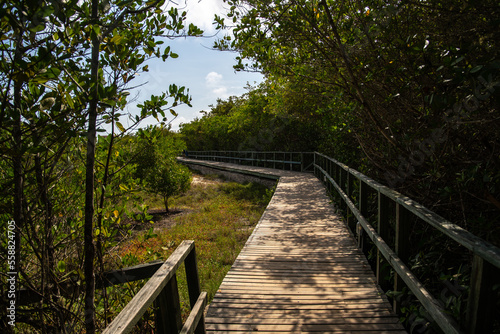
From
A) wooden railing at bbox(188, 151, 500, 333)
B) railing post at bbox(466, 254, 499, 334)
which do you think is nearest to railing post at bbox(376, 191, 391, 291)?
wooden railing at bbox(188, 151, 500, 333)

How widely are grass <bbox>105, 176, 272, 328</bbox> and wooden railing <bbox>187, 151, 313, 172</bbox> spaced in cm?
213

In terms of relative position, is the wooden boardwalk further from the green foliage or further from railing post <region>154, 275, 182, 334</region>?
the green foliage

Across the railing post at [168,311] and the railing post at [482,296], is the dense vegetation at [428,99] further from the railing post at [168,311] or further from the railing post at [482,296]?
the railing post at [168,311]

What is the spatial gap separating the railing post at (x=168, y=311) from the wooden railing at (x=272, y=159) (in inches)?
531

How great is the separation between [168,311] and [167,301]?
0.05 m

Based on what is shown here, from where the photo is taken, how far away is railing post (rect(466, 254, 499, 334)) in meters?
1.42

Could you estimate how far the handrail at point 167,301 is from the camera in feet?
3.96

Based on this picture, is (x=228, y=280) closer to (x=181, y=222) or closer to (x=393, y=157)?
(x=393, y=157)

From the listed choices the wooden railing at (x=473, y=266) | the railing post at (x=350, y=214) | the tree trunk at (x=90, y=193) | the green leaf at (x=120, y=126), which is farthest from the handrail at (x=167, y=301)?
the railing post at (x=350, y=214)

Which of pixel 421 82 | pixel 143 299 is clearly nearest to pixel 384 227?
pixel 421 82

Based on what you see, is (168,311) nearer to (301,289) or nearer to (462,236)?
(462,236)

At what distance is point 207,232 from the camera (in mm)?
8727

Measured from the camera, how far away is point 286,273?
369 centimetres

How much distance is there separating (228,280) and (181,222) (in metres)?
7.28
